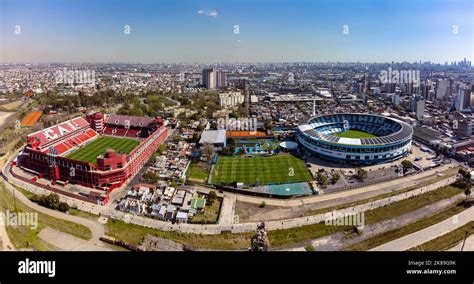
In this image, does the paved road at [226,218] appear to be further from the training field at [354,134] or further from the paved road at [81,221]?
the training field at [354,134]

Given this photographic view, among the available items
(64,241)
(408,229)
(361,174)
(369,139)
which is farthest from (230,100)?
(64,241)

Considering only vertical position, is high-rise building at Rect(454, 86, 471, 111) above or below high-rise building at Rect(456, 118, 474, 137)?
above

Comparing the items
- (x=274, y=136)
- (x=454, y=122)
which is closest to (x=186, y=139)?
(x=274, y=136)

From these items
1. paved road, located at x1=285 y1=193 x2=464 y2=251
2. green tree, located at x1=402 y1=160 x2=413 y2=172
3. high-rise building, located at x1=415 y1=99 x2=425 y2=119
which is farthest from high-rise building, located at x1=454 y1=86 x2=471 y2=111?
paved road, located at x1=285 y1=193 x2=464 y2=251

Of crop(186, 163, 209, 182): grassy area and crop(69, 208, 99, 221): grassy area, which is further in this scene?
crop(186, 163, 209, 182): grassy area

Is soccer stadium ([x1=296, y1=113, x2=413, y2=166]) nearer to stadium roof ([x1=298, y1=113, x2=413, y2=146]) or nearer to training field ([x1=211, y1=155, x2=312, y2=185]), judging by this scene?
stadium roof ([x1=298, y1=113, x2=413, y2=146])

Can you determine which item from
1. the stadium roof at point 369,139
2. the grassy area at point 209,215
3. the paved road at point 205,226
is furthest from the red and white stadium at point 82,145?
the stadium roof at point 369,139
